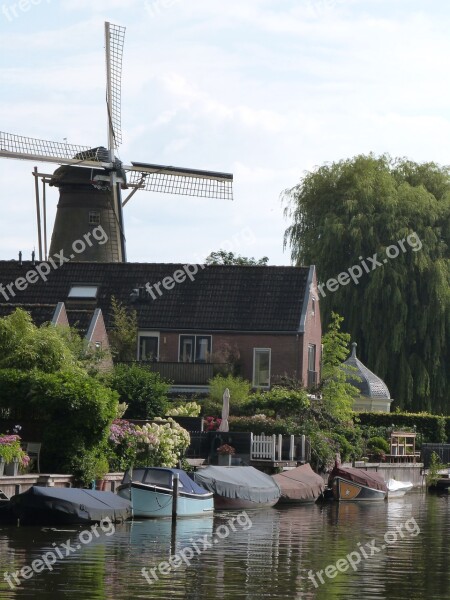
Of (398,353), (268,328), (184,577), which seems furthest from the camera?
(398,353)

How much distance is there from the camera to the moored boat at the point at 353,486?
47.6 m

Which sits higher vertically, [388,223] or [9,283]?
[388,223]

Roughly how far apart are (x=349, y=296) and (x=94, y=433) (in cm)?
3802

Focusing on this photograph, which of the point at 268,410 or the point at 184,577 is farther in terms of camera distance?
the point at 268,410

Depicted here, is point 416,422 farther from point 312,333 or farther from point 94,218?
point 94,218

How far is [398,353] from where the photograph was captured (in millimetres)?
71938

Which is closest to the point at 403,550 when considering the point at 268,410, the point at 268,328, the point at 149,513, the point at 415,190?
the point at 149,513

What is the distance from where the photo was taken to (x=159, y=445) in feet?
134

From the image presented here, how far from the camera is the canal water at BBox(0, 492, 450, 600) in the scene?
2259cm

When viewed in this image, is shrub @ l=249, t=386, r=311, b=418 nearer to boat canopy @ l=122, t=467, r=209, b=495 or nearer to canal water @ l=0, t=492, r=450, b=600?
canal water @ l=0, t=492, r=450, b=600

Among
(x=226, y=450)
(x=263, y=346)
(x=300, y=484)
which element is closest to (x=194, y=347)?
(x=263, y=346)

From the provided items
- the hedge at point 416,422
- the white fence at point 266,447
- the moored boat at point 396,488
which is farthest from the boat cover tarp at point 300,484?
the hedge at point 416,422

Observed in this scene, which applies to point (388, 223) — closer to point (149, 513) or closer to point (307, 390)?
point (307, 390)

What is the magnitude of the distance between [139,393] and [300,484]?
780 centimetres
